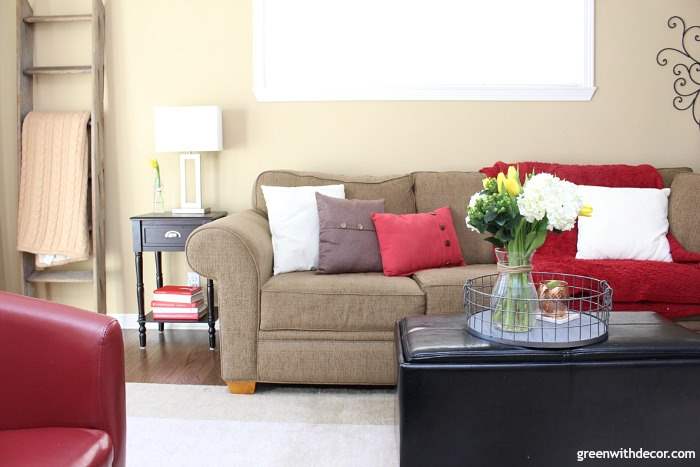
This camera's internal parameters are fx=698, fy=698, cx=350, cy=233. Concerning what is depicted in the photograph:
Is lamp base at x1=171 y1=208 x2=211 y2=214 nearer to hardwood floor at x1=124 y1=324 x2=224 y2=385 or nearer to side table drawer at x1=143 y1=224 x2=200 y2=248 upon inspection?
side table drawer at x1=143 y1=224 x2=200 y2=248

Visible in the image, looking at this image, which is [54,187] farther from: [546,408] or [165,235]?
[546,408]

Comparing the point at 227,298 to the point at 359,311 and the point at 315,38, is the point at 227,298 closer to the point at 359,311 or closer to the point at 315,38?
the point at 359,311

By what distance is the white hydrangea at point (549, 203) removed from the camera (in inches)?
77.6

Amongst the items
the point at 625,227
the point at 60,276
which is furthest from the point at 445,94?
the point at 60,276

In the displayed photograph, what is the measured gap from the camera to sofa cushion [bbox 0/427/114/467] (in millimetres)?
1359

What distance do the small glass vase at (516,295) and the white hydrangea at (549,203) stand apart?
0.15 m

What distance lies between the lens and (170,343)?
12.5ft

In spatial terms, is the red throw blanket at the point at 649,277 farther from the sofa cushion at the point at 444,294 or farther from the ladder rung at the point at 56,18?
the ladder rung at the point at 56,18

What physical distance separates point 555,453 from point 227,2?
3.02m

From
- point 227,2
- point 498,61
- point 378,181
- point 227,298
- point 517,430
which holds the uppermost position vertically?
point 227,2

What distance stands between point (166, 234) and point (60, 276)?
2.57ft

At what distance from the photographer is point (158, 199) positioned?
397 centimetres

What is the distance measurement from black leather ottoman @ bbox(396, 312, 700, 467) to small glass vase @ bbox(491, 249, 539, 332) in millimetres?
110

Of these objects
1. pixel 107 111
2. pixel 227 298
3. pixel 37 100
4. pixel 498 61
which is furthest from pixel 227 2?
pixel 227 298
